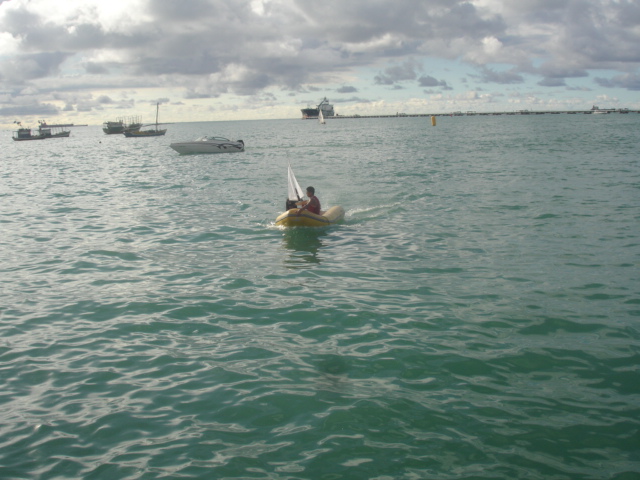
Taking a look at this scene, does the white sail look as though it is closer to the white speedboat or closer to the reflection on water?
the reflection on water

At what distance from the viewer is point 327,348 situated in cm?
852

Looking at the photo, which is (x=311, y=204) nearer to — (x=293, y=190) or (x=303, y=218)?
(x=303, y=218)

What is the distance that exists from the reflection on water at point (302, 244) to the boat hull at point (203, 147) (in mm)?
39112

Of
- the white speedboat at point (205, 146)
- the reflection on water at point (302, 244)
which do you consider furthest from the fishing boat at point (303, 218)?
the white speedboat at point (205, 146)

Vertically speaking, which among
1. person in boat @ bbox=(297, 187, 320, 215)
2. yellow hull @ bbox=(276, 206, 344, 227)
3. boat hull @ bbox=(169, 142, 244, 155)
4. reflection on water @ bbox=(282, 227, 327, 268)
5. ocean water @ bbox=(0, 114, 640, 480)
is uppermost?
boat hull @ bbox=(169, 142, 244, 155)

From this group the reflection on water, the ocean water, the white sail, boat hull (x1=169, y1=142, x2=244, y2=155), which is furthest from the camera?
boat hull (x1=169, y1=142, x2=244, y2=155)

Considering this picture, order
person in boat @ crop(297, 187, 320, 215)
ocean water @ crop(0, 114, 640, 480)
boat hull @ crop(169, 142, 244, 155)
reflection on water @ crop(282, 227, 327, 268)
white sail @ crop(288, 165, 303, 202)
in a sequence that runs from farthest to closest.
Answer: boat hull @ crop(169, 142, 244, 155) < white sail @ crop(288, 165, 303, 202) < person in boat @ crop(297, 187, 320, 215) < reflection on water @ crop(282, 227, 327, 268) < ocean water @ crop(0, 114, 640, 480)

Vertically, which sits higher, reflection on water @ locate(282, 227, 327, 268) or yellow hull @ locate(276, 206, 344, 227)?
yellow hull @ locate(276, 206, 344, 227)

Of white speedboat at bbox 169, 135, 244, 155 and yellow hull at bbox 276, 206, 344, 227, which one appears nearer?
yellow hull at bbox 276, 206, 344, 227

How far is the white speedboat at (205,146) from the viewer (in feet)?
175

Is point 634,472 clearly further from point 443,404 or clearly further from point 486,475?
point 443,404

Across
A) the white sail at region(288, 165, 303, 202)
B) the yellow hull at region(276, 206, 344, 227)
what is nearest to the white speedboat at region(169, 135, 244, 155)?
the white sail at region(288, 165, 303, 202)

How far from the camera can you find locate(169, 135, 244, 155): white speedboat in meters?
53.3

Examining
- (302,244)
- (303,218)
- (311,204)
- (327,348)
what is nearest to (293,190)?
(311,204)
